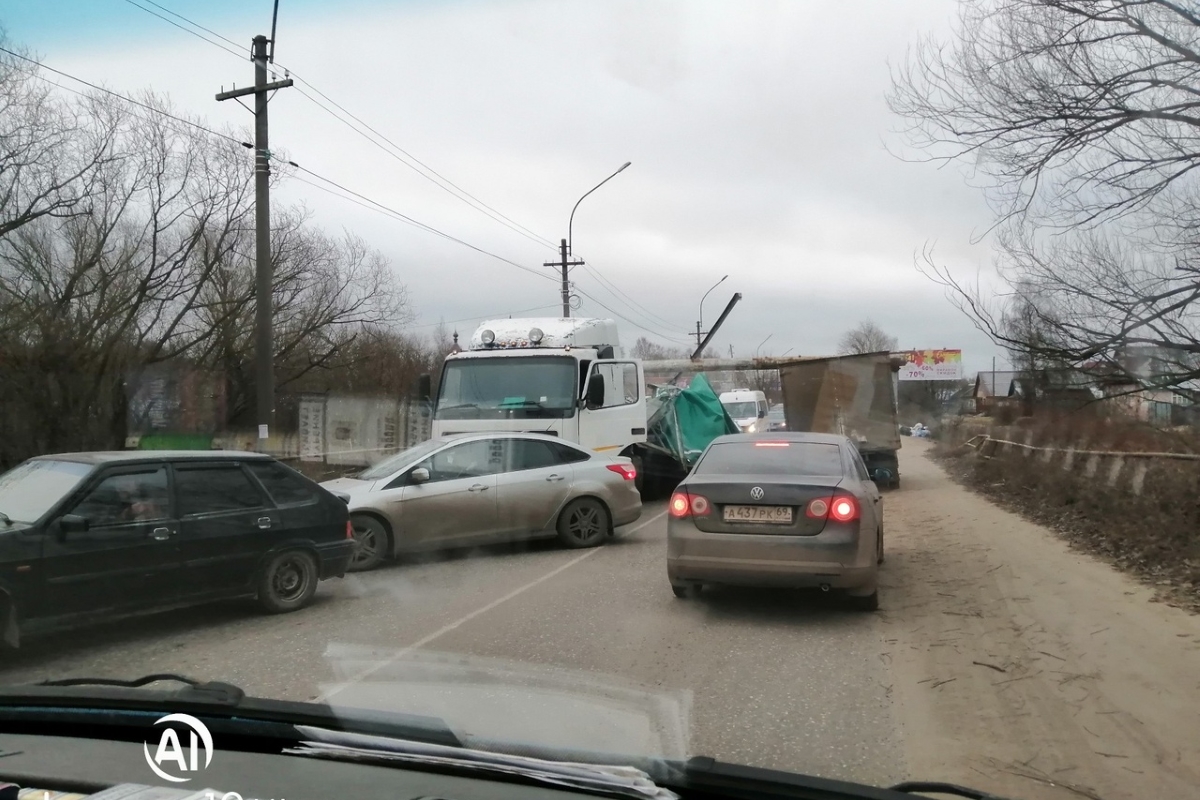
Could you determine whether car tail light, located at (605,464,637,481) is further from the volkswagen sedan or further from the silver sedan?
the volkswagen sedan

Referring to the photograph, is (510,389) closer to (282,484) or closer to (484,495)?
(484,495)

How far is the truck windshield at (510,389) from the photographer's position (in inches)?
540

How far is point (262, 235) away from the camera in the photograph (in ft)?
50.7

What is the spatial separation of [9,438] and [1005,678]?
14.3m

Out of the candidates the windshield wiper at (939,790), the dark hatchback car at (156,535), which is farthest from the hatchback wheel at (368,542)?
the windshield wiper at (939,790)

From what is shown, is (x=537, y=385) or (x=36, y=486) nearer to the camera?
(x=36, y=486)

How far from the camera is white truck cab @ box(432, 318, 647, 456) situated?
13688 mm

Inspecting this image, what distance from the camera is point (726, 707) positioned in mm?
5230

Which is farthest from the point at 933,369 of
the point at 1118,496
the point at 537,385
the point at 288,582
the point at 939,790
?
the point at 939,790

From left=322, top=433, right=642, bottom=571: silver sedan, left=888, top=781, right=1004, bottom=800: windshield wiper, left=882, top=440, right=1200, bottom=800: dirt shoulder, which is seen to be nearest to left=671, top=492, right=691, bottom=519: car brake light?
left=882, top=440, right=1200, bottom=800: dirt shoulder

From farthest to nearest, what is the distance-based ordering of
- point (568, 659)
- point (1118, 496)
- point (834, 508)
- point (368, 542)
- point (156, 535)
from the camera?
point (1118, 496) < point (368, 542) < point (834, 508) < point (156, 535) < point (568, 659)

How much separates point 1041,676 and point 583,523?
6.48 metres

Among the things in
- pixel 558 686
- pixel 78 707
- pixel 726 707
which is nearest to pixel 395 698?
pixel 558 686

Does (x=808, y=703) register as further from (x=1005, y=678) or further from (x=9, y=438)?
(x=9, y=438)
